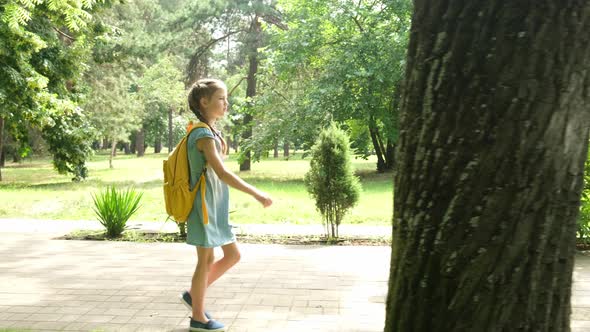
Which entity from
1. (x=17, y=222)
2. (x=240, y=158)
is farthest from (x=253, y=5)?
(x=17, y=222)

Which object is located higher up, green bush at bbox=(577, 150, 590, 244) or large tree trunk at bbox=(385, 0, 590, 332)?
large tree trunk at bbox=(385, 0, 590, 332)

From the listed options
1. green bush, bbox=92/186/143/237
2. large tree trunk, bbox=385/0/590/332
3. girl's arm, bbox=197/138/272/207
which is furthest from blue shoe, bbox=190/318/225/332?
green bush, bbox=92/186/143/237

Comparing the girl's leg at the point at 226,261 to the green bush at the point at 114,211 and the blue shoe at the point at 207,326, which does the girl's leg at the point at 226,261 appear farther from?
the green bush at the point at 114,211

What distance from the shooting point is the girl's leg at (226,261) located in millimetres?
4273

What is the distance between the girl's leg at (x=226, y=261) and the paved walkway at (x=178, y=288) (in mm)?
419

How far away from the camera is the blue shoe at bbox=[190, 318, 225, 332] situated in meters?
4.19

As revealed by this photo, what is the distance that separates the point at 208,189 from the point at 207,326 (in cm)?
103

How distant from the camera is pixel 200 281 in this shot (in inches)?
163

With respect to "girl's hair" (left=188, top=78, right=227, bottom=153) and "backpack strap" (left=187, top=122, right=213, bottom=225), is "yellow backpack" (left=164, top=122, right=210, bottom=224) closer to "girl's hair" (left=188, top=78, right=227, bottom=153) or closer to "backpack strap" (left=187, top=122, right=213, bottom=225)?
"backpack strap" (left=187, top=122, right=213, bottom=225)

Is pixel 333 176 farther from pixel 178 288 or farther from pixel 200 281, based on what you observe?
pixel 200 281

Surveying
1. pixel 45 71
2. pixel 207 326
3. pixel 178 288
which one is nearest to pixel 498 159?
pixel 207 326

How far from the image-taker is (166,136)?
76375 millimetres

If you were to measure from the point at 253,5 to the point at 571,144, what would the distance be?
26891 mm

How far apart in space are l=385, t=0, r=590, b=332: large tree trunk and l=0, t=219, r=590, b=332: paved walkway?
7.95 feet
